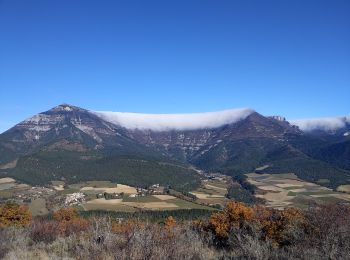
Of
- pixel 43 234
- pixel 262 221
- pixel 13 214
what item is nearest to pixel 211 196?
pixel 13 214

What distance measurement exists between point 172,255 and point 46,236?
46.8 ft

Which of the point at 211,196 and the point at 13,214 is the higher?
the point at 13,214

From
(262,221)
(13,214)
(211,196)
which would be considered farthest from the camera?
(211,196)

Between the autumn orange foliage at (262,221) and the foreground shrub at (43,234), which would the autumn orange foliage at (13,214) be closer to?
the autumn orange foliage at (262,221)

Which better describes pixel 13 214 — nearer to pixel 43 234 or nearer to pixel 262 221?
pixel 262 221

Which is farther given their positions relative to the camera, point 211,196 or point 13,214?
point 211,196

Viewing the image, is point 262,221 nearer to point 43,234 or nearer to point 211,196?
point 43,234

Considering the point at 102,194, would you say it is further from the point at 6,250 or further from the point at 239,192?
the point at 6,250

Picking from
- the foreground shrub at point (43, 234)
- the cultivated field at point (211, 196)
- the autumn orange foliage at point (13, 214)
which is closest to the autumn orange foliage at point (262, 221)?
the foreground shrub at point (43, 234)

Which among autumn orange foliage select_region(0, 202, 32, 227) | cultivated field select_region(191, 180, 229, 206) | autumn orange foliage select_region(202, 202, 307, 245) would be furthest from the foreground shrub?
cultivated field select_region(191, 180, 229, 206)

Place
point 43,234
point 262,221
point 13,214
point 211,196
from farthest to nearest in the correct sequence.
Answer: point 211,196
point 13,214
point 262,221
point 43,234

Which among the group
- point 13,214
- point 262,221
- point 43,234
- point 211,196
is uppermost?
point 43,234

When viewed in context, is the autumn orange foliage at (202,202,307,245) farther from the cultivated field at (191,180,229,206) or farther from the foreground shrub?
the cultivated field at (191,180,229,206)

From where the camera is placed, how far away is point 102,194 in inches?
6836
